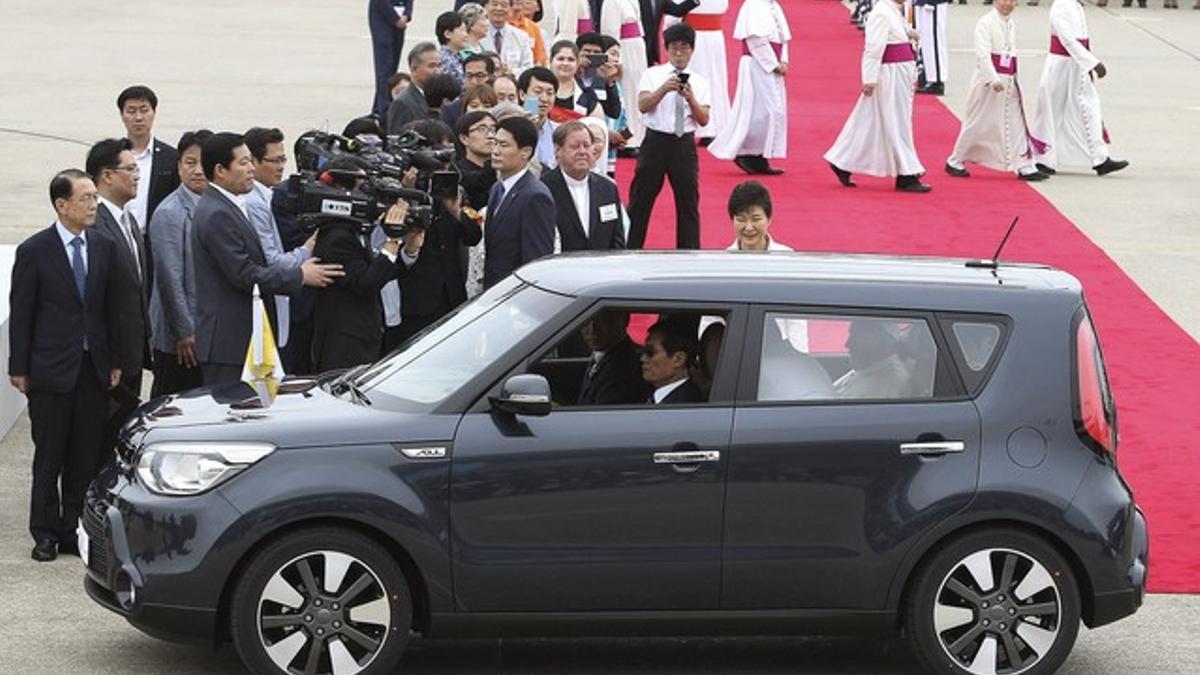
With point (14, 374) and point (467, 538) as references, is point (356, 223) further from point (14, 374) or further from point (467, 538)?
point (467, 538)

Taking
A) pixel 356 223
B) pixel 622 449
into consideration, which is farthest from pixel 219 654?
pixel 356 223


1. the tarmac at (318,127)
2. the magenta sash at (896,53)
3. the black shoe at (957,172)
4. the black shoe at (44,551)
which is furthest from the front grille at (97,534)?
the black shoe at (957,172)

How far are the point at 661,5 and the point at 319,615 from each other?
1519cm

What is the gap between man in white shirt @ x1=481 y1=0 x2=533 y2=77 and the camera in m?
19.1

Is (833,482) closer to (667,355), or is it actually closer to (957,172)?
(667,355)

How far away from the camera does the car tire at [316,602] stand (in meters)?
8.34

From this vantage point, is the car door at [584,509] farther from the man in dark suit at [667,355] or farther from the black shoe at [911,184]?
the black shoe at [911,184]

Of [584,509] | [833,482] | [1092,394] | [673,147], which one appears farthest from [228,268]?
[673,147]

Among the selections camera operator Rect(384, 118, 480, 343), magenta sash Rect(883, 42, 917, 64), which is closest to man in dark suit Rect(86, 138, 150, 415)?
camera operator Rect(384, 118, 480, 343)

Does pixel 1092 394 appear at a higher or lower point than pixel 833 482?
higher

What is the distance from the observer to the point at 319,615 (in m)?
8.37

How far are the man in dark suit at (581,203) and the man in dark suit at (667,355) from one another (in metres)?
3.31

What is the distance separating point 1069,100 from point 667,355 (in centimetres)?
1390

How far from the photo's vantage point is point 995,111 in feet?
70.6
